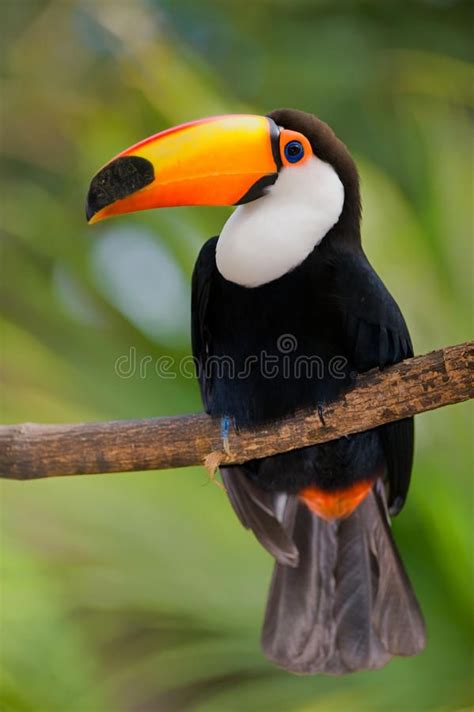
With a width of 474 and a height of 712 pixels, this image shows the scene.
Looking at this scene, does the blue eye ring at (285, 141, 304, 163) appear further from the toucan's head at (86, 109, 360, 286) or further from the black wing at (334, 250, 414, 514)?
the black wing at (334, 250, 414, 514)

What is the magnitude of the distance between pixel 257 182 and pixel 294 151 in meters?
0.09

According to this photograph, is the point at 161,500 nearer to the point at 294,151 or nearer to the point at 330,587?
the point at 330,587

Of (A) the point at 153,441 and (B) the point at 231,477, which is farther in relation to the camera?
(B) the point at 231,477

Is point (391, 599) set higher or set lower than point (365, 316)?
lower

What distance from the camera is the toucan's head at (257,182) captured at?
1480mm

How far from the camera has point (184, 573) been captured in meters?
1.68

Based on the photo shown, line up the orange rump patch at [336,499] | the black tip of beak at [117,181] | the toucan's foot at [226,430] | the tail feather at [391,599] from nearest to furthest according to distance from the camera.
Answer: the black tip of beak at [117,181] → the toucan's foot at [226,430] → the tail feather at [391,599] → the orange rump patch at [336,499]

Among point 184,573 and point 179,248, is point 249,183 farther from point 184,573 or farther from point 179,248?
point 184,573

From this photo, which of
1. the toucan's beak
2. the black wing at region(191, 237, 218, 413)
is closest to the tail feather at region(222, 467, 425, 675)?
the black wing at region(191, 237, 218, 413)

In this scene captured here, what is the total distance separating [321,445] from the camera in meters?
1.65

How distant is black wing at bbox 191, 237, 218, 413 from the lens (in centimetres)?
165

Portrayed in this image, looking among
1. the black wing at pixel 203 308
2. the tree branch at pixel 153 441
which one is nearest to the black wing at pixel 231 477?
the black wing at pixel 203 308

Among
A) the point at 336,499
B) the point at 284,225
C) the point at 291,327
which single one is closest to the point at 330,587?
the point at 336,499

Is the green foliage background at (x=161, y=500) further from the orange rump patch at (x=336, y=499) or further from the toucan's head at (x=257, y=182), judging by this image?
the toucan's head at (x=257, y=182)
